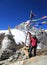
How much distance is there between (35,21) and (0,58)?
7513 millimetres

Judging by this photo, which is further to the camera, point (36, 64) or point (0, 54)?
point (0, 54)

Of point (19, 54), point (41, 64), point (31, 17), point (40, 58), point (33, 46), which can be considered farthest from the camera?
point (31, 17)

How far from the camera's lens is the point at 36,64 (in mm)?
13172

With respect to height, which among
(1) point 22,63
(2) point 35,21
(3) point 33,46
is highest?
(2) point 35,21

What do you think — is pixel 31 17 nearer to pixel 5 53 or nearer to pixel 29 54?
pixel 5 53

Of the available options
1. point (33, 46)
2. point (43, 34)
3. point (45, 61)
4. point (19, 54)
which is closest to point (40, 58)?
point (45, 61)

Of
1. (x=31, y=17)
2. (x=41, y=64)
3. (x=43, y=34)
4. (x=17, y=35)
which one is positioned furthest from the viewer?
(x=43, y=34)

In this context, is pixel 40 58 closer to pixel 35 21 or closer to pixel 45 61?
pixel 45 61

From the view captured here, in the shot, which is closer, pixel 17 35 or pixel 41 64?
pixel 41 64

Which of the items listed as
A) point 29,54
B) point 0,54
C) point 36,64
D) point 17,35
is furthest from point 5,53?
point 17,35

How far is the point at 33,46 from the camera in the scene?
16.8 m

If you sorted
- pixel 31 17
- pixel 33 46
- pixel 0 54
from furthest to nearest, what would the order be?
pixel 31 17 < pixel 0 54 < pixel 33 46

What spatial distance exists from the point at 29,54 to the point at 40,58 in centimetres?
334

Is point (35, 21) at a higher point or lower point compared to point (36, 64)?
higher
